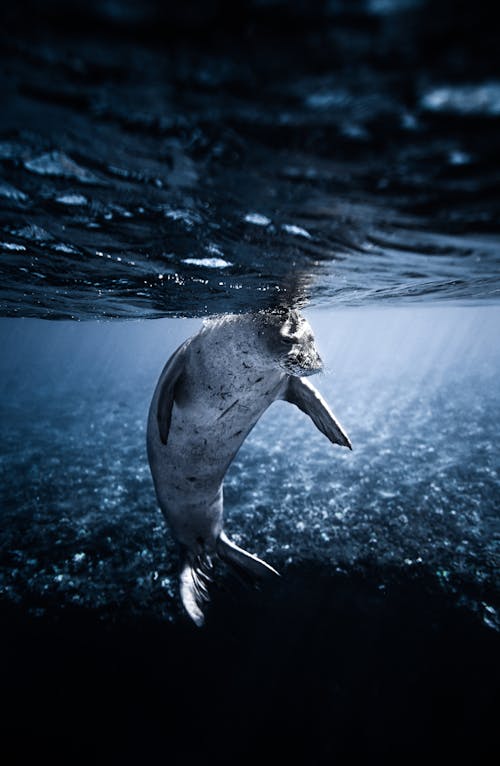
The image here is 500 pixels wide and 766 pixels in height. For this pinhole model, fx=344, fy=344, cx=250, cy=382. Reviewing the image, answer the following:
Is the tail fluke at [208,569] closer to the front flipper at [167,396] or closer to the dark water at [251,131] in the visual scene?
the front flipper at [167,396]

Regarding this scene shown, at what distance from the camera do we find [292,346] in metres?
3.43

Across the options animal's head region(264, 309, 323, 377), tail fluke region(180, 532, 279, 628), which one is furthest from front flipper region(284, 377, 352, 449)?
tail fluke region(180, 532, 279, 628)

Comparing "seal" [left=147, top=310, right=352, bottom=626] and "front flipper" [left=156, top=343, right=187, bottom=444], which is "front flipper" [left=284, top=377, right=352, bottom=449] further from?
"front flipper" [left=156, top=343, right=187, bottom=444]

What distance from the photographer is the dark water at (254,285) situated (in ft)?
5.60

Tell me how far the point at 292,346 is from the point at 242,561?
139 inches

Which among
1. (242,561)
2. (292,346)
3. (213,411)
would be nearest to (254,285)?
(213,411)

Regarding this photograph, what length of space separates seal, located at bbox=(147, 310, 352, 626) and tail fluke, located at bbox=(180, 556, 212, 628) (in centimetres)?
1

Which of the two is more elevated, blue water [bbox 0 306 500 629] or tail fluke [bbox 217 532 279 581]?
tail fluke [bbox 217 532 279 581]

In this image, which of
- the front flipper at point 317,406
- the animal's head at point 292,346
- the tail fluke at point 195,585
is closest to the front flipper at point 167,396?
the animal's head at point 292,346

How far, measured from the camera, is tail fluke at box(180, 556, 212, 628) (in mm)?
4207

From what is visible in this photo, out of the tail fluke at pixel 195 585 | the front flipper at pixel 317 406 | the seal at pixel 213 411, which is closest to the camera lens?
the seal at pixel 213 411

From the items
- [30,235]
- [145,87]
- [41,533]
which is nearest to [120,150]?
[145,87]

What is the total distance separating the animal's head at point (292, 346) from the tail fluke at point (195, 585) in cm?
316

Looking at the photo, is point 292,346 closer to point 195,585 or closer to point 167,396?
point 167,396
